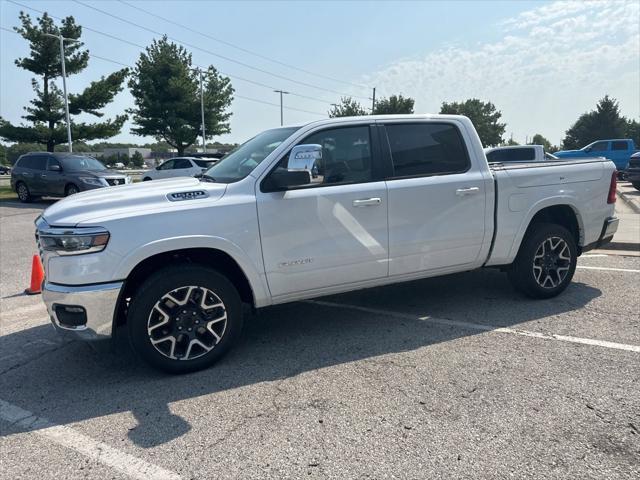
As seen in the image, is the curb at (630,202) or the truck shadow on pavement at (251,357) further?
the curb at (630,202)

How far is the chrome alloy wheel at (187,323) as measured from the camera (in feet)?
11.7

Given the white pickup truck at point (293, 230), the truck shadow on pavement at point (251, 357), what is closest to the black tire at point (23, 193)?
the truck shadow on pavement at point (251, 357)

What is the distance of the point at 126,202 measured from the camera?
3576 mm

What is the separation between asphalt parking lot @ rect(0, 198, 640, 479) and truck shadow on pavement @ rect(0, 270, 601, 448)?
16 millimetres

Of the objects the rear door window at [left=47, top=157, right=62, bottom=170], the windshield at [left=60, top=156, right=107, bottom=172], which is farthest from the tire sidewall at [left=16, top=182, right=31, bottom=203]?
the windshield at [left=60, top=156, right=107, bottom=172]

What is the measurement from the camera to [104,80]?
28297 millimetres

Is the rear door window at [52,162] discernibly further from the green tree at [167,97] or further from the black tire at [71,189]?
the green tree at [167,97]

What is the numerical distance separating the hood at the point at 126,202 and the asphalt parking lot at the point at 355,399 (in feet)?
4.19

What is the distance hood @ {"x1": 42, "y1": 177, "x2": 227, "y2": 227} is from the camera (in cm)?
342

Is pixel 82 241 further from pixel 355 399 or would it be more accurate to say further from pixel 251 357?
pixel 355 399

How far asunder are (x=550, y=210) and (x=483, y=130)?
7109cm

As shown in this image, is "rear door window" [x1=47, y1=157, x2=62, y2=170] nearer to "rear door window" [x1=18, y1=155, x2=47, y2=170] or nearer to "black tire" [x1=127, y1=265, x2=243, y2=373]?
"rear door window" [x1=18, y1=155, x2=47, y2=170]

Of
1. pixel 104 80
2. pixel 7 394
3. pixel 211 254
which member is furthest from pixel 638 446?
pixel 104 80

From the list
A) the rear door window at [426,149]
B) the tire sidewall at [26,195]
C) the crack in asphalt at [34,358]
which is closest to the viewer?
the crack in asphalt at [34,358]
